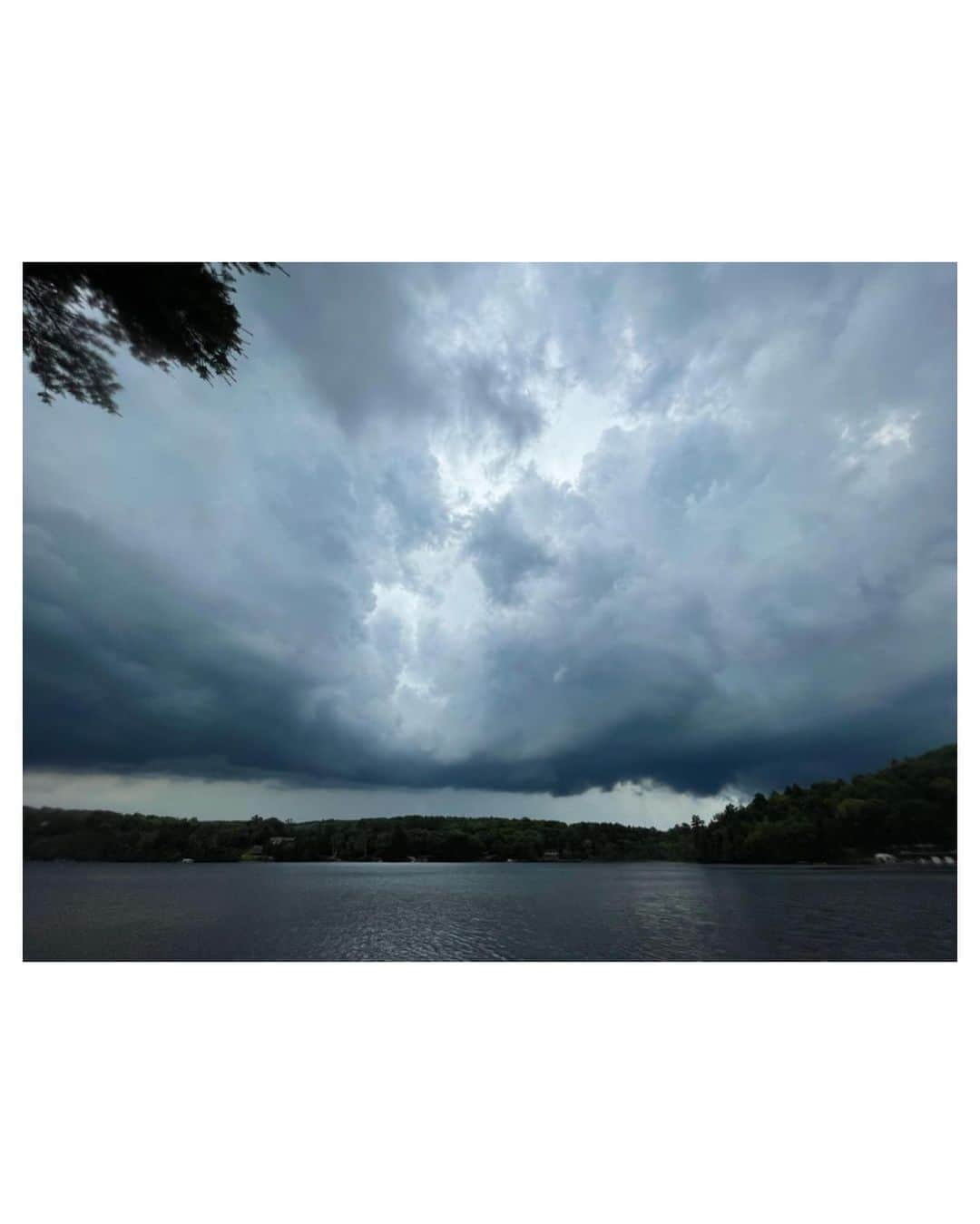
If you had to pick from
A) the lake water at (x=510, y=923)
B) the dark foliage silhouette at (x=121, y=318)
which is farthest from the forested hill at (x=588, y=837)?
the dark foliage silhouette at (x=121, y=318)

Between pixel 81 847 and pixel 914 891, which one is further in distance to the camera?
pixel 81 847

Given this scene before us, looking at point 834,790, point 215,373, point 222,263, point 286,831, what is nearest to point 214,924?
point 215,373

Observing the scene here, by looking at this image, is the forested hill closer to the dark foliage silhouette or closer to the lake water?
the lake water

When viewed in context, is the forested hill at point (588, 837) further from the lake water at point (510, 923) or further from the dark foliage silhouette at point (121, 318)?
the dark foliage silhouette at point (121, 318)

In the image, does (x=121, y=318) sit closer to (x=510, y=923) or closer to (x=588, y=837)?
(x=510, y=923)

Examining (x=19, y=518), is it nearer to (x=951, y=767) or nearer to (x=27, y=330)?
(x=27, y=330)

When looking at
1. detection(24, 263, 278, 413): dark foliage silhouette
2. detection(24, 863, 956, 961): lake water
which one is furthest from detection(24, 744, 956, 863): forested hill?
detection(24, 263, 278, 413): dark foliage silhouette
